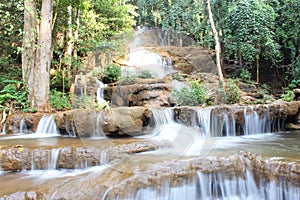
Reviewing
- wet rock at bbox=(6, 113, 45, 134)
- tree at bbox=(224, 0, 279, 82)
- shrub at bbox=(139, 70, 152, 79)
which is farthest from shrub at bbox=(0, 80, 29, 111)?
tree at bbox=(224, 0, 279, 82)

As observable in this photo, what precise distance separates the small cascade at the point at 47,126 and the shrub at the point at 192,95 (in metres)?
3.82

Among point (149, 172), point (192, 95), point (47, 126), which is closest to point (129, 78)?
point (192, 95)

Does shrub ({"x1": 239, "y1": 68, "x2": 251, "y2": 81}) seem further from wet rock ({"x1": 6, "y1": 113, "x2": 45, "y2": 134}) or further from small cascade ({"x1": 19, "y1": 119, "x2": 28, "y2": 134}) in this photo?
small cascade ({"x1": 19, "y1": 119, "x2": 28, "y2": 134})

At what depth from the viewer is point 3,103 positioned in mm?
7000

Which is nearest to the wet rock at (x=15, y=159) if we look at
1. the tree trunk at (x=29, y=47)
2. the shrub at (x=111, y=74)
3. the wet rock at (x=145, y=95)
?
the tree trunk at (x=29, y=47)

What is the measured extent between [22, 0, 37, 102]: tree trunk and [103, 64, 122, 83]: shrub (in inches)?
106

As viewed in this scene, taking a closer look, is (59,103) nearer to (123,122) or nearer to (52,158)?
(123,122)

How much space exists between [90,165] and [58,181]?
66 centimetres

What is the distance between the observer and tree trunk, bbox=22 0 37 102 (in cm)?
703

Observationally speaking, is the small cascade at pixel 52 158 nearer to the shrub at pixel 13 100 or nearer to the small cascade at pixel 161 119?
the small cascade at pixel 161 119

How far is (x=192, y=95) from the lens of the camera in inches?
316

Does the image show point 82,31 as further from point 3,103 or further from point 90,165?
point 90,165

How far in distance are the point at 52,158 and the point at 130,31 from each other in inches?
227

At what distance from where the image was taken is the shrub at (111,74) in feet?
30.0
